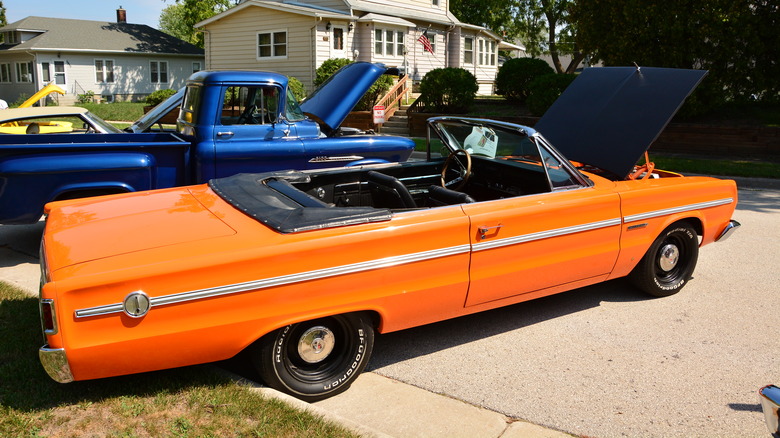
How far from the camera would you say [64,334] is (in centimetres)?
319

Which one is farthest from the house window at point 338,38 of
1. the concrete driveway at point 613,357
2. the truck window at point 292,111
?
the concrete driveway at point 613,357

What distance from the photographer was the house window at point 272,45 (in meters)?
27.5

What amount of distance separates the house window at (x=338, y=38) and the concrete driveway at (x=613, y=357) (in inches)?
857

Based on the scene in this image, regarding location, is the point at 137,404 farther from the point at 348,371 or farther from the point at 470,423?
the point at 470,423

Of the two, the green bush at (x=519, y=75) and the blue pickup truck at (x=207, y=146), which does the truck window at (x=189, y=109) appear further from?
Result: the green bush at (x=519, y=75)

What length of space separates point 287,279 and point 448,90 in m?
17.7

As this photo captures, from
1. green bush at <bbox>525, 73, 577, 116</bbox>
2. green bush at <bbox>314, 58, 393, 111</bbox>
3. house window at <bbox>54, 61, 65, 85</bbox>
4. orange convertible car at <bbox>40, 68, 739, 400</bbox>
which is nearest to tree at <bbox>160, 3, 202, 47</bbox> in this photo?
house window at <bbox>54, 61, 65, 85</bbox>

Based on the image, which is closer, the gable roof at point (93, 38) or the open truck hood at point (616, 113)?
the open truck hood at point (616, 113)

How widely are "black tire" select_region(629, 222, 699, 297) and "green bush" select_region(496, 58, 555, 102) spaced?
1674cm

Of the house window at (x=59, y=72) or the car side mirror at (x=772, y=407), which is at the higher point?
the house window at (x=59, y=72)

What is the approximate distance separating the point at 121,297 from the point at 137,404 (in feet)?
2.15

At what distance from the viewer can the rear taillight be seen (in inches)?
126

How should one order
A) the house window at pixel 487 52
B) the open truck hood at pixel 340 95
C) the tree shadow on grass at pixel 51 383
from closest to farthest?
the tree shadow on grass at pixel 51 383 < the open truck hood at pixel 340 95 < the house window at pixel 487 52

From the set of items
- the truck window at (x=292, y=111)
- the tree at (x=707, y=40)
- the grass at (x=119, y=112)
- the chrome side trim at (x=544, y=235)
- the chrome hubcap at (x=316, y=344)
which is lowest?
the chrome hubcap at (x=316, y=344)
